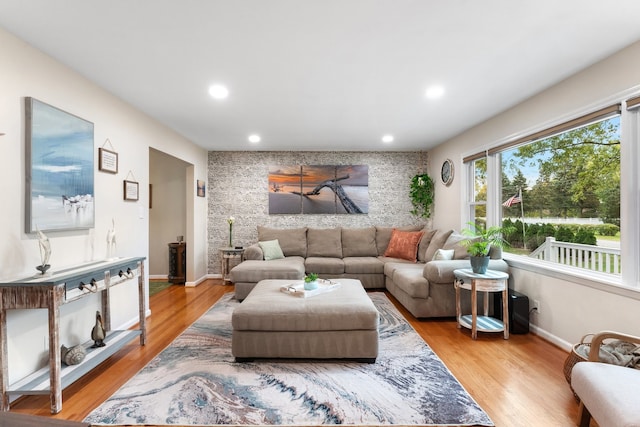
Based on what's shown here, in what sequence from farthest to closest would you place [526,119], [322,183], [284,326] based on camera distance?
1. [322,183]
2. [526,119]
3. [284,326]

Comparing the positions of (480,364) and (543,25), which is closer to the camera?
(543,25)

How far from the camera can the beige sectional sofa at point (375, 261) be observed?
3.66m

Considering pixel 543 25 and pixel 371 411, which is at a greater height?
pixel 543 25

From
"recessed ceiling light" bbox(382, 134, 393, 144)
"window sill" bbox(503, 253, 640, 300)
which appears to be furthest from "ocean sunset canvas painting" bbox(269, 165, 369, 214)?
"window sill" bbox(503, 253, 640, 300)

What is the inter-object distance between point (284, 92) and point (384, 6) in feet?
4.85

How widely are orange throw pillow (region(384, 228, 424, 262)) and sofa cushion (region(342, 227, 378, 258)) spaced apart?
0.95 feet

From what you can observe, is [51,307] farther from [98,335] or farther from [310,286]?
[310,286]

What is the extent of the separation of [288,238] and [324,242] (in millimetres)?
615

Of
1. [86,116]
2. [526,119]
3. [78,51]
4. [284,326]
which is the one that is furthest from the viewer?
[526,119]

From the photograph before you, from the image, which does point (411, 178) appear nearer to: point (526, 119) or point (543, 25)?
point (526, 119)

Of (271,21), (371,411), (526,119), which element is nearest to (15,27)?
(271,21)

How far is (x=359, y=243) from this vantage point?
561cm

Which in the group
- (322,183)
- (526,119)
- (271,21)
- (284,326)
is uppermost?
(271,21)

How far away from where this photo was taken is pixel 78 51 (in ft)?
7.78
